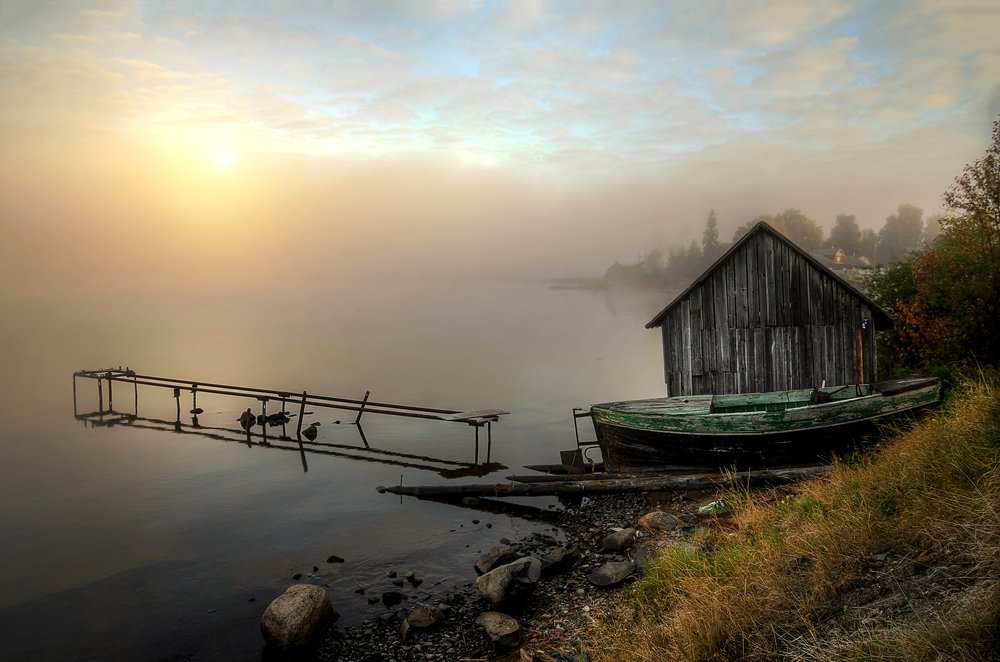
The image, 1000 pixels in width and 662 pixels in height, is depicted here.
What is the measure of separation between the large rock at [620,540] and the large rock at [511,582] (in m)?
2.16

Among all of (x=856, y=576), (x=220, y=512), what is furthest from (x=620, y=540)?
(x=220, y=512)

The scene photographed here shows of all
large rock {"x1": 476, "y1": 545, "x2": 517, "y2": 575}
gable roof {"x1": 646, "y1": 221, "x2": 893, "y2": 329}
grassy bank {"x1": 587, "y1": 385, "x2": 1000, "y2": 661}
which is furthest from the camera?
gable roof {"x1": 646, "y1": 221, "x2": 893, "y2": 329}

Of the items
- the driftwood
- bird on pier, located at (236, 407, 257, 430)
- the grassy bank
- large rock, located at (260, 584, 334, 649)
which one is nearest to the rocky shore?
large rock, located at (260, 584, 334, 649)

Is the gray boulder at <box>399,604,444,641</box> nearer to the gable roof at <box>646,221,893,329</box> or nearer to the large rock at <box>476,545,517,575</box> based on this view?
the large rock at <box>476,545,517,575</box>

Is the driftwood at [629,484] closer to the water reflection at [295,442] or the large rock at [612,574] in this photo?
the large rock at [612,574]

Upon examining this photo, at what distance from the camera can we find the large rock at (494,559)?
13727 mm

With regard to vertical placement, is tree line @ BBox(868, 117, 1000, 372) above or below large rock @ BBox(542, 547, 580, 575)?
above

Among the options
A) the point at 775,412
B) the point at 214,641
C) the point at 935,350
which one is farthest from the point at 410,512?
the point at 935,350

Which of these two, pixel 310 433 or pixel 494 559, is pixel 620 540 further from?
pixel 310 433

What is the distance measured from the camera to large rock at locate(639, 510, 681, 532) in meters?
13.5

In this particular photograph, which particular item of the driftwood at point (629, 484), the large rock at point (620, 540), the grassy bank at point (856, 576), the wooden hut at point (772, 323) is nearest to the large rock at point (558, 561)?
the large rock at point (620, 540)

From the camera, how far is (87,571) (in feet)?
53.4

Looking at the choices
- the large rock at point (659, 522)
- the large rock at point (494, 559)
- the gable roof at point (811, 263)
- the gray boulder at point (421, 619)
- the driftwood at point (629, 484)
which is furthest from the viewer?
the gable roof at point (811, 263)

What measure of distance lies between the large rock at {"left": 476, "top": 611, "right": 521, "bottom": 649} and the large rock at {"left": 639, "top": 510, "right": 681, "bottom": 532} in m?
4.70
